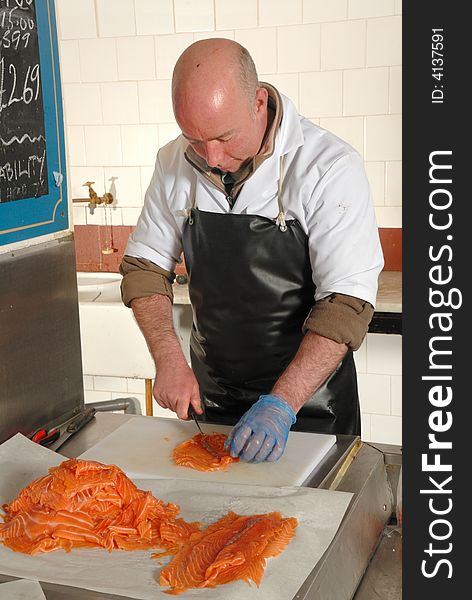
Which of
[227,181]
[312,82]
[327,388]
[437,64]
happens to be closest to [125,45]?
[312,82]

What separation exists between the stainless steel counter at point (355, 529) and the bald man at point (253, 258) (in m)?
0.15

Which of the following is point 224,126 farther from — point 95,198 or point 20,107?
point 95,198

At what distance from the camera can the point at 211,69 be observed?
1.93m

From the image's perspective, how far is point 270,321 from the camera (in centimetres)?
225

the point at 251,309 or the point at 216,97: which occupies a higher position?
the point at 216,97

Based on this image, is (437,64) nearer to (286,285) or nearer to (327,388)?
(286,285)

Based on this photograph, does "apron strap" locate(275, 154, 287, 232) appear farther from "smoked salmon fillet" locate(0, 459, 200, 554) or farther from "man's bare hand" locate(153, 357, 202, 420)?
"smoked salmon fillet" locate(0, 459, 200, 554)

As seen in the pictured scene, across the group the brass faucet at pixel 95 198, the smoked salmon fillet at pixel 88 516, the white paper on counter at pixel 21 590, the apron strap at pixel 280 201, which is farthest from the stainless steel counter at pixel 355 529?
the brass faucet at pixel 95 198

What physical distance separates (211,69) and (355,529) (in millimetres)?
1116

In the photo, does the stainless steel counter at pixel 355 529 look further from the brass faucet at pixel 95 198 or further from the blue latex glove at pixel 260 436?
the brass faucet at pixel 95 198

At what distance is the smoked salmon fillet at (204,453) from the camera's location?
73.0 inches

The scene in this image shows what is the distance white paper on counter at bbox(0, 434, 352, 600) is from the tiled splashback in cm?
262

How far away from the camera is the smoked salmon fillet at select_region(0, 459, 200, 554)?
5.00 ft

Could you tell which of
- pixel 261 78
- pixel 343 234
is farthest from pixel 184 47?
pixel 343 234
